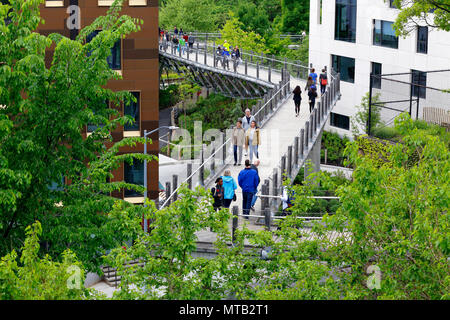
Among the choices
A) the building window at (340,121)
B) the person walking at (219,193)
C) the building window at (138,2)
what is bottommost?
the building window at (340,121)

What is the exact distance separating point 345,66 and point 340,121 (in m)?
3.90

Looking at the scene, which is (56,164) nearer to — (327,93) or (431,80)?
(327,93)

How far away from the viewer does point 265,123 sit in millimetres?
38438

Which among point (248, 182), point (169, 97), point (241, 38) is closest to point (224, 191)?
point (248, 182)

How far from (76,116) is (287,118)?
68.9ft

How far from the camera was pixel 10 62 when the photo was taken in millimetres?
19578

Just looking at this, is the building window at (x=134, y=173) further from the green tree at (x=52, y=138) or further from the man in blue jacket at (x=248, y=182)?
the green tree at (x=52, y=138)

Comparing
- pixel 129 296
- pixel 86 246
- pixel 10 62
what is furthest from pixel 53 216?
pixel 129 296

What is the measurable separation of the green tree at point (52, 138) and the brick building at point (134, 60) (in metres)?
16.5

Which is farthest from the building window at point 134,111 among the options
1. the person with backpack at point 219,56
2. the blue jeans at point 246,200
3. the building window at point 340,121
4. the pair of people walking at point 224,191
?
the building window at point 340,121

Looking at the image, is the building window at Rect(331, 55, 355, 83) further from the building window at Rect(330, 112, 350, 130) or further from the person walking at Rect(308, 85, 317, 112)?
the person walking at Rect(308, 85, 317, 112)

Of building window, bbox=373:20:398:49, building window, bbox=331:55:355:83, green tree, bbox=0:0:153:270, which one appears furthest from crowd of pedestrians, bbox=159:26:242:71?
green tree, bbox=0:0:153:270

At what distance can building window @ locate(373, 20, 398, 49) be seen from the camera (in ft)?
191

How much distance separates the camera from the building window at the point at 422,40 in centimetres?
5566
